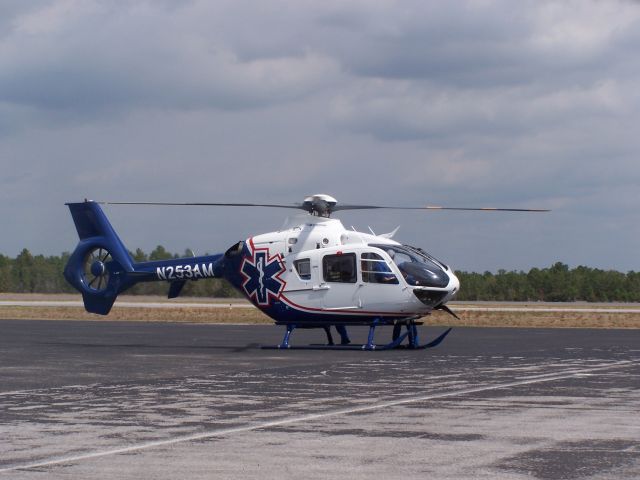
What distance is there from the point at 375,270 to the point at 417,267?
1.20 meters

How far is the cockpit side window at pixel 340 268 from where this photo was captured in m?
31.9

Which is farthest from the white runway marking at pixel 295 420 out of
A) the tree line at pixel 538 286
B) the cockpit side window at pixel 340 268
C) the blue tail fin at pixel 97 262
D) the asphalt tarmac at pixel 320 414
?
the tree line at pixel 538 286

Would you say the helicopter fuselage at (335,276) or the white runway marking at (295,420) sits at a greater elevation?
the helicopter fuselage at (335,276)

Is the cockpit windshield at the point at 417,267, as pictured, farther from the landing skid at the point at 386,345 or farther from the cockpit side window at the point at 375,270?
the landing skid at the point at 386,345

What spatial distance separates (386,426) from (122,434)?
3516 mm

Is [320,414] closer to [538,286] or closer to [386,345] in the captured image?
[386,345]

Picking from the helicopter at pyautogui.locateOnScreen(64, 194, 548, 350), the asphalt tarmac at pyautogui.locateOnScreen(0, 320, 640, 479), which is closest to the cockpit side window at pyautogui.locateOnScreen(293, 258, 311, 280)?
the helicopter at pyautogui.locateOnScreen(64, 194, 548, 350)

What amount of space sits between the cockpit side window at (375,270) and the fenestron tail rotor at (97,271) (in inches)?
401

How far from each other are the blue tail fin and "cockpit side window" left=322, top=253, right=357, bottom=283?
26.9 ft

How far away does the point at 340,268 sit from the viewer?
32094 mm

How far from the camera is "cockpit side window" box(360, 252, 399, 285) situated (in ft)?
103

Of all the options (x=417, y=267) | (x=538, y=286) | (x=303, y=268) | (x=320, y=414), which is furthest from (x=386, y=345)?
(x=538, y=286)

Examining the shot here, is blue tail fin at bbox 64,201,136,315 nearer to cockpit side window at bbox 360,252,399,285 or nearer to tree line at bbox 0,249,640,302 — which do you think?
cockpit side window at bbox 360,252,399,285

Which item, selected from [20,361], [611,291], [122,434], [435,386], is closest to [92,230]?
[20,361]
